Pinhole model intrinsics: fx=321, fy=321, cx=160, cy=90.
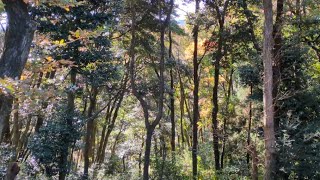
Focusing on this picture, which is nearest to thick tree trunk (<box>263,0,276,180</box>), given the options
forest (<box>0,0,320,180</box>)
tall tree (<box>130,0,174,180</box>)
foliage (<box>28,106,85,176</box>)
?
forest (<box>0,0,320,180</box>)

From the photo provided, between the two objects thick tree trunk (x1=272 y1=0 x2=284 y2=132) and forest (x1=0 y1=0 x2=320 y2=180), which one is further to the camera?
thick tree trunk (x1=272 y1=0 x2=284 y2=132)

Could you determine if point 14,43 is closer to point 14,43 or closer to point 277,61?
point 14,43

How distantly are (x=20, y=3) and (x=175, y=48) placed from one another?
1760 centimetres

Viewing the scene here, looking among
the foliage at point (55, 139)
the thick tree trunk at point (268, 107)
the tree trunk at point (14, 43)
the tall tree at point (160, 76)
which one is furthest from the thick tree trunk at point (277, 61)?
the tree trunk at point (14, 43)

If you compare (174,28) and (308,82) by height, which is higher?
(174,28)

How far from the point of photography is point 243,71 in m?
10.6

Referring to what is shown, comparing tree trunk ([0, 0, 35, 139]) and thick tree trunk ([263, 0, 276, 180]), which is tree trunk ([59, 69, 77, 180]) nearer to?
thick tree trunk ([263, 0, 276, 180])

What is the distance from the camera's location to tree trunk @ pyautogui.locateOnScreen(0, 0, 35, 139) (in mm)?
3189

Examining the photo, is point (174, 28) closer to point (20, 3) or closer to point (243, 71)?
point (243, 71)

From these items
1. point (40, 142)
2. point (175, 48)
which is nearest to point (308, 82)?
point (40, 142)

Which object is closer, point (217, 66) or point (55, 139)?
point (55, 139)

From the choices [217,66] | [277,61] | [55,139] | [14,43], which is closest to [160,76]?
[217,66]

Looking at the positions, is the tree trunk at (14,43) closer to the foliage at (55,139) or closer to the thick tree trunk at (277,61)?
the foliage at (55,139)

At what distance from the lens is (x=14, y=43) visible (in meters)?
3.26
